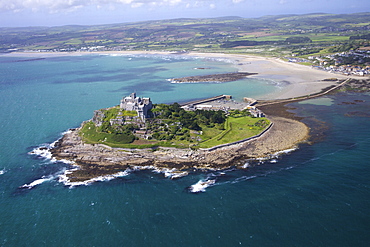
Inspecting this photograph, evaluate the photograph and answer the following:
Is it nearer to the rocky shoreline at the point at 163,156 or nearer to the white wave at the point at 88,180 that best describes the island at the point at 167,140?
the rocky shoreline at the point at 163,156

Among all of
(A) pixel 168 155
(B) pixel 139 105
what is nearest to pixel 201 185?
(A) pixel 168 155

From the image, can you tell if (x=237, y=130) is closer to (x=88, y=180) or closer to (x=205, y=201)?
(x=205, y=201)

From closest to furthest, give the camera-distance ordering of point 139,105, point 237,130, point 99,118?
1. point 237,130
2. point 139,105
3. point 99,118

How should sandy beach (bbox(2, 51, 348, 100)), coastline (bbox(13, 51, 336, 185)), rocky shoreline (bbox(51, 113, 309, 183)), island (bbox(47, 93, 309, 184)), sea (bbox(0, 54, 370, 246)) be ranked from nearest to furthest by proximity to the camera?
sea (bbox(0, 54, 370, 246)), coastline (bbox(13, 51, 336, 185)), rocky shoreline (bbox(51, 113, 309, 183)), island (bbox(47, 93, 309, 184)), sandy beach (bbox(2, 51, 348, 100))

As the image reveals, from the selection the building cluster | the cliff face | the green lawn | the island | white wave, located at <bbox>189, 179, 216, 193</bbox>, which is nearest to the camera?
white wave, located at <bbox>189, 179, 216, 193</bbox>

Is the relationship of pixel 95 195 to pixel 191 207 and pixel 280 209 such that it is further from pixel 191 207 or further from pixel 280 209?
pixel 280 209

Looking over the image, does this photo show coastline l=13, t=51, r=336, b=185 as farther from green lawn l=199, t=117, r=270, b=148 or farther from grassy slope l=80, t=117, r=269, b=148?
green lawn l=199, t=117, r=270, b=148

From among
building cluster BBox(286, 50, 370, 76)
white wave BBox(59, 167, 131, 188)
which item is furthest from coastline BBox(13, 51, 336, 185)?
building cluster BBox(286, 50, 370, 76)

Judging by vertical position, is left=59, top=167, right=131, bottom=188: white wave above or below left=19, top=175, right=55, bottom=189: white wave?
below
